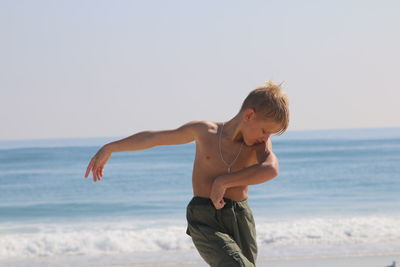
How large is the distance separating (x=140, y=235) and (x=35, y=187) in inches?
383

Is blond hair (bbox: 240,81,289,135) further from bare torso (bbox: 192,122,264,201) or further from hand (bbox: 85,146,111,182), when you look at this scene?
hand (bbox: 85,146,111,182)

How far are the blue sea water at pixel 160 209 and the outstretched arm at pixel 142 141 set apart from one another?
4.61 meters

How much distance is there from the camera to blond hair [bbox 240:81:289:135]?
9.51ft

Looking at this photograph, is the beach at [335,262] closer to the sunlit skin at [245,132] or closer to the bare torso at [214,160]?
the bare torso at [214,160]

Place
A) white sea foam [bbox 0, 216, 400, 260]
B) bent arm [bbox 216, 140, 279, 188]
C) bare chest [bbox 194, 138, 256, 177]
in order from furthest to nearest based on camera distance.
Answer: white sea foam [bbox 0, 216, 400, 260] < bare chest [bbox 194, 138, 256, 177] < bent arm [bbox 216, 140, 279, 188]

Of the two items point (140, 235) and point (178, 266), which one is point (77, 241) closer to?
point (140, 235)

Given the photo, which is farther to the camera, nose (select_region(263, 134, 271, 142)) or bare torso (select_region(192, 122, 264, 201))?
bare torso (select_region(192, 122, 264, 201))

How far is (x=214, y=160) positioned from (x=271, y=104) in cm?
42

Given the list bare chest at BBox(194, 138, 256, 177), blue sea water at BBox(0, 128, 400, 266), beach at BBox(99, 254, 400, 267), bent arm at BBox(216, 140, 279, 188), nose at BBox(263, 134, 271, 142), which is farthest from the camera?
blue sea water at BBox(0, 128, 400, 266)

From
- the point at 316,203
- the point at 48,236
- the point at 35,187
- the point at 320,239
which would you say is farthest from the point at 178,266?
the point at 35,187

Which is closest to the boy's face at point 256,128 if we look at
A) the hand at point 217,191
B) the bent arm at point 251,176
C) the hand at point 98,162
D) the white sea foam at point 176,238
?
the bent arm at point 251,176

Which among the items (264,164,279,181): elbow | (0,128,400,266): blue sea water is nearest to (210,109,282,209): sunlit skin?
(264,164,279,181): elbow

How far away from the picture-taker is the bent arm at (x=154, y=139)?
10.3ft

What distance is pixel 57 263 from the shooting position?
7.98m
